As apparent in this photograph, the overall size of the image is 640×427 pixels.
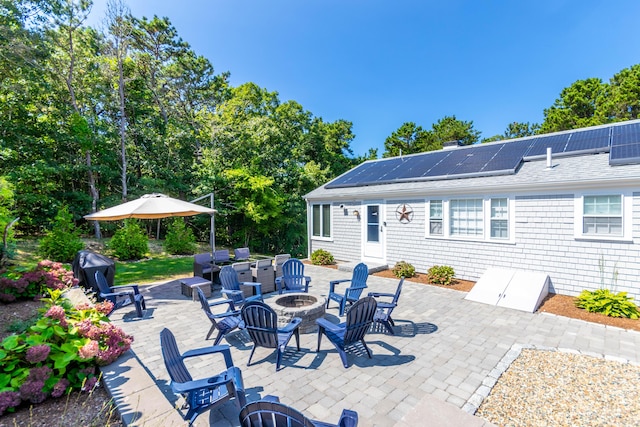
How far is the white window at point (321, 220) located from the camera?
12.8m

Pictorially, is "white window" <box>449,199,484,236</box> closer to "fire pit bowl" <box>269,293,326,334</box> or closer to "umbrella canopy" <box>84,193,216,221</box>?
"fire pit bowl" <box>269,293,326,334</box>

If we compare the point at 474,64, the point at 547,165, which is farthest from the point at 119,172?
the point at 474,64

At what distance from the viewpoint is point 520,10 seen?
1112 centimetres

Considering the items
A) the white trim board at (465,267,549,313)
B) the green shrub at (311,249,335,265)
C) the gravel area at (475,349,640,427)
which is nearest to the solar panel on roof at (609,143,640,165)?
the white trim board at (465,267,549,313)

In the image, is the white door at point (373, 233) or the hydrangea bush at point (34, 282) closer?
the hydrangea bush at point (34, 282)

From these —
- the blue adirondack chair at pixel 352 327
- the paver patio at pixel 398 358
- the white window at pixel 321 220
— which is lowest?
the paver patio at pixel 398 358

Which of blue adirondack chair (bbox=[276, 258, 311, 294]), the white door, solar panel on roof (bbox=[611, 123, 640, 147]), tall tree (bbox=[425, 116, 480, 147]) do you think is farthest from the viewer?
tall tree (bbox=[425, 116, 480, 147])

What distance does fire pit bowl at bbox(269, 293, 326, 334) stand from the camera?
507cm

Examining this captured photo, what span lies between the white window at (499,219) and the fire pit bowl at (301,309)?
233 inches

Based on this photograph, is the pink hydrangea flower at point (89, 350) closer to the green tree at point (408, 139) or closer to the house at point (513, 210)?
the house at point (513, 210)

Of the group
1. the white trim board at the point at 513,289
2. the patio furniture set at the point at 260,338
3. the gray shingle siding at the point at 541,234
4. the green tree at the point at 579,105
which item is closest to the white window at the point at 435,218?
the gray shingle siding at the point at 541,234

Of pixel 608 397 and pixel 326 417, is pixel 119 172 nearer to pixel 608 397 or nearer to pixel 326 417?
pixel 326 417

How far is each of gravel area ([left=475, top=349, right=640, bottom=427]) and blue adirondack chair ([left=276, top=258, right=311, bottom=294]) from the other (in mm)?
4456

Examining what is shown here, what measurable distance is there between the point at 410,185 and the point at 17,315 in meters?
10.2
